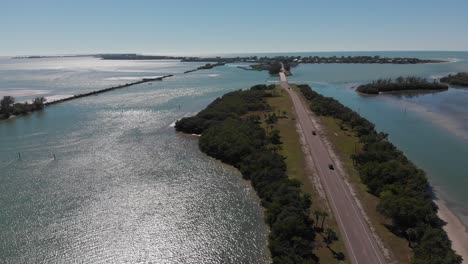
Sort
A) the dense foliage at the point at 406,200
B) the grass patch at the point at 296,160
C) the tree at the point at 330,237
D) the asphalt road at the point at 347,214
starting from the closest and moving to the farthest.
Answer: the dense foliage at the point at 406,200 → the asphalt road at the point at 347,214 → the grass patch at the point at 296,160 → the tree at the point at 330,237

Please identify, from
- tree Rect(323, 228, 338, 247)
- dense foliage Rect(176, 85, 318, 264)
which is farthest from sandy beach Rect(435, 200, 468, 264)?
dense foliage Rect(176, 85, 318, 264)

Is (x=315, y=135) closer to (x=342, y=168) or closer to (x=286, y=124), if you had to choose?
(x=286, y=124)

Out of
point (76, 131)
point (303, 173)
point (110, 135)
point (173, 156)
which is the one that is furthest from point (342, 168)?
point (76, 131)

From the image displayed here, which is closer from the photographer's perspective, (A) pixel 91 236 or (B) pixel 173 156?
(A) pixel 91 236

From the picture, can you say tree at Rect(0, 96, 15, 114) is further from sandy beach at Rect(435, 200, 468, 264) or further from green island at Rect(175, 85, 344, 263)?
sandy beach at Rect(435, 200, 468, 264)

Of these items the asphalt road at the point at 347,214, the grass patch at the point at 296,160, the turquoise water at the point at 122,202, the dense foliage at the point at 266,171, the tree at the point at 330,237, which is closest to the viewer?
the asphalt road at the point at 347,214

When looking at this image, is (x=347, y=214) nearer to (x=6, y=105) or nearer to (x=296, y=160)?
(x=296, y=160)

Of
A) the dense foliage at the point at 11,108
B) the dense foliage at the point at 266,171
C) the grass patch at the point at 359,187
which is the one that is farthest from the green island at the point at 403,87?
the dense foliage at the point at 11,108

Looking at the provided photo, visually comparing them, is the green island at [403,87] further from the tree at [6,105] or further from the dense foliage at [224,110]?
the tree at [6,105]
